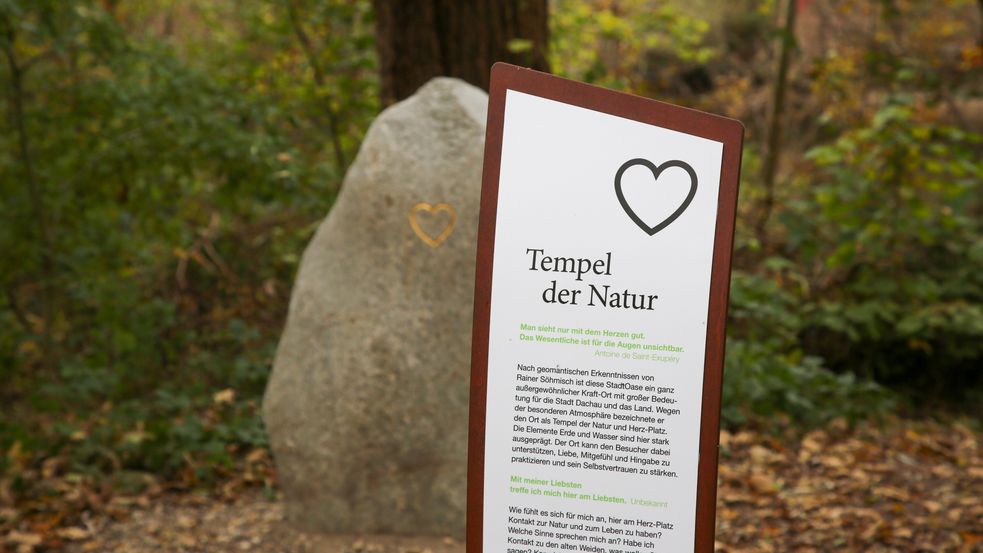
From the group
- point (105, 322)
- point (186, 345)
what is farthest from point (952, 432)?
point (105, 322)

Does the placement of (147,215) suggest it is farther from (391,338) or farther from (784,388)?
(784,388)

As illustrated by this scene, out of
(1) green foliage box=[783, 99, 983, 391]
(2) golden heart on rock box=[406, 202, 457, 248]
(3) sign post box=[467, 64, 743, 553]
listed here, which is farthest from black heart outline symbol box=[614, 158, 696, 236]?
(1) green foliage box=[783, 99, 983, 391]

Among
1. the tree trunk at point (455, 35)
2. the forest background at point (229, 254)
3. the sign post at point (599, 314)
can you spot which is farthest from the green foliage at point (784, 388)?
the sign post at point (599, 314)

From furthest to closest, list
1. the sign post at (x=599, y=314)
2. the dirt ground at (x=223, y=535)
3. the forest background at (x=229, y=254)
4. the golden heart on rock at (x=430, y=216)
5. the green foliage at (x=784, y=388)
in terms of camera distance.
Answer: the green foliage at (x=784, y=388) < the forest background at (x=229, y=254) < the dirt ground at (x=223, y=535) < the golden heart on rock at (x=430, y=216) < the sign post at (x=599, y=314)

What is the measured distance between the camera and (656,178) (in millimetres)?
1898

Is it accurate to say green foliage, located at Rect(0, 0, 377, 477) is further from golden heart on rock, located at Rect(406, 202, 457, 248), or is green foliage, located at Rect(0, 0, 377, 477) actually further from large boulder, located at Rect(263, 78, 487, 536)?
golden heart on rock, located at Rect(406, 202, 457, 248)

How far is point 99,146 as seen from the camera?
4.98 m

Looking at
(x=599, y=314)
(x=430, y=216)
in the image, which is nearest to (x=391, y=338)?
(x=430, y=216)

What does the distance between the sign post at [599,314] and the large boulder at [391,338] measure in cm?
130

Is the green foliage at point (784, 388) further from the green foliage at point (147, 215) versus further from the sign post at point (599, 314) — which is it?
the sign post at point (599, 314)

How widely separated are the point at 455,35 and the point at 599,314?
135 inches

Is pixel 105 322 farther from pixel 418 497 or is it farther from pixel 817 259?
pixel 817 259

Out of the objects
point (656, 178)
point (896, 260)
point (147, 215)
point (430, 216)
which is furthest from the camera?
point (896, 260)

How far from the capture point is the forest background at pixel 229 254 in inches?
182
